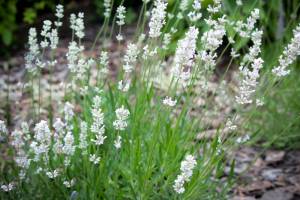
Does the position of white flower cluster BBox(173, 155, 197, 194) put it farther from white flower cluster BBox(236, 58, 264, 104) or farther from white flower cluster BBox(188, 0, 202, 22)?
white flower cluster BBox(188, 0, 202, 22)

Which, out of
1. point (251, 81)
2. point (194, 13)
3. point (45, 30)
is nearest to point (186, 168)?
point (251, 81)

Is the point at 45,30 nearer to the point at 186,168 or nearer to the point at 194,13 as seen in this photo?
the point at 194,13

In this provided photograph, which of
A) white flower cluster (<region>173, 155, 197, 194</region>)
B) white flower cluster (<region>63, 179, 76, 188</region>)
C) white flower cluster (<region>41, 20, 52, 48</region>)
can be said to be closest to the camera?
white flower cluster (<region>173, 155, 197, 194</region>)

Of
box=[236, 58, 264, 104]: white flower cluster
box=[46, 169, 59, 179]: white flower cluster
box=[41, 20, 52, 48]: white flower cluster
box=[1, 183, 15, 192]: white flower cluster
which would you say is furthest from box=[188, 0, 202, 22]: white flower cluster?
box=[1, 183, 15, 192]: white flower cluster

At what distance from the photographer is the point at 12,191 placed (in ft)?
6.86

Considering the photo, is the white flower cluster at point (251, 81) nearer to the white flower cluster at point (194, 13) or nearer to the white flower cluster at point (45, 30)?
the white flower cluster at point (194, 13)

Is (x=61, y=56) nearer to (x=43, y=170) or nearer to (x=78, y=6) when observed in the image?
(x=78, y=6)

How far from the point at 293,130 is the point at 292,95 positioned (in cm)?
23

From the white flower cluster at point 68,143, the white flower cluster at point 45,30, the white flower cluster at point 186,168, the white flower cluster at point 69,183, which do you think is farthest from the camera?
the white flower cluster at point 45,30

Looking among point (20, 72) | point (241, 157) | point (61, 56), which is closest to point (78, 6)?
point (61, 56)

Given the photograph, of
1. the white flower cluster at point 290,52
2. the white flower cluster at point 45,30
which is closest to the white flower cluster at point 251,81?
the white flower cluster at point 290,52

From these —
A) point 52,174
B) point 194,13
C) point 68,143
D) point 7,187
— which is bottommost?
point 7,187

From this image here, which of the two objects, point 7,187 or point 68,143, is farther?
point 7,187

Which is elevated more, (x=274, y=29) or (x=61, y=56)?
(x=274, y=29)
